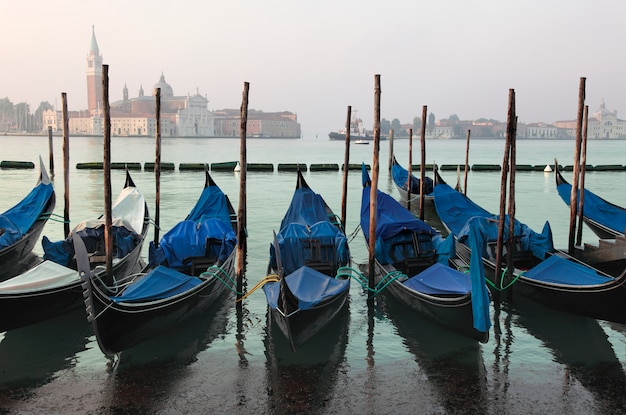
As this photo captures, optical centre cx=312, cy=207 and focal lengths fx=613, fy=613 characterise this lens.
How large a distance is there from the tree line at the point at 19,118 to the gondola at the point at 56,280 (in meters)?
129

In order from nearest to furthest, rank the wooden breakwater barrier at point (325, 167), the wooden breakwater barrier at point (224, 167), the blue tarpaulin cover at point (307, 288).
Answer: the blue tarpaulin cover at point (307, 288) < the wooden breakwater barrier at point (224, 167) < the wooden breakwater barrier at point (325, 167)

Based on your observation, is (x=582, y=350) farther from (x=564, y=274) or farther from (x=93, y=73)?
(x=93, y=73)

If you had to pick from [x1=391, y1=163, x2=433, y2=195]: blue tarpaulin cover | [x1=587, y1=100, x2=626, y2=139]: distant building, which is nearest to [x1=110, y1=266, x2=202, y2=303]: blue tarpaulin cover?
[x1=391, y1=163, x2=433, y2=195]: blue tarpaulin cover

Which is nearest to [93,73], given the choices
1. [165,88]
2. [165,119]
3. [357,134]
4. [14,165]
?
[165,88]

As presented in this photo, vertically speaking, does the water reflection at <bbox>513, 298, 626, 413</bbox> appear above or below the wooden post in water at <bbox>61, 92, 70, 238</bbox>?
below

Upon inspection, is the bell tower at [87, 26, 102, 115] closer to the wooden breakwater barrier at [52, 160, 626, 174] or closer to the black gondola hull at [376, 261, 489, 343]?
the wooden breakwater barrier at [52, 160, 626, 174]

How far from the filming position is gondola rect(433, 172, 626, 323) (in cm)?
521

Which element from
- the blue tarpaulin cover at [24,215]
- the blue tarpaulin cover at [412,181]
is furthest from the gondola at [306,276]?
the blue tarpaulin cover at [412,181]

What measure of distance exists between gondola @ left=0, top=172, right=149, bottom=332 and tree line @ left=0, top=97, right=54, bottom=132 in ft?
423

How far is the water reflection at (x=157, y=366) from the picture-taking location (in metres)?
4.20

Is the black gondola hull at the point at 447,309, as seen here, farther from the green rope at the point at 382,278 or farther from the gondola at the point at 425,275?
the green rope at the point at 382,278

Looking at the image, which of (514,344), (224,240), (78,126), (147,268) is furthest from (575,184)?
(78,126)

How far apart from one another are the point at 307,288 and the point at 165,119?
107766 millimetres

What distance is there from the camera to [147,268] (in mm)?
6402
